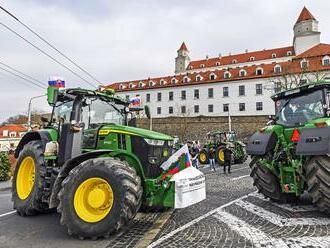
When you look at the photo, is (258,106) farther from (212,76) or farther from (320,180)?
(320,180)

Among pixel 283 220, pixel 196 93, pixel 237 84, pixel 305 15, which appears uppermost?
pixel 305 15

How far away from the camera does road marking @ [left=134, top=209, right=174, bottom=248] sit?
453 cm

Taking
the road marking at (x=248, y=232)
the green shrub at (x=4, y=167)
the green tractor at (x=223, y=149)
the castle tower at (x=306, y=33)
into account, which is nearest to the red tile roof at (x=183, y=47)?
the castle tower at (x=306, y=33)

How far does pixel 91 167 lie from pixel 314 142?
4101 millimetres

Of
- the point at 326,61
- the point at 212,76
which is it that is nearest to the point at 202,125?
the point at 212,76

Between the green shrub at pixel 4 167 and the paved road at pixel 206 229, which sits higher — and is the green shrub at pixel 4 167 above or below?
above

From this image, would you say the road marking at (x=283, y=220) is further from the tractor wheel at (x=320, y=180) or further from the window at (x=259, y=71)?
the window at (x=259, y=71)

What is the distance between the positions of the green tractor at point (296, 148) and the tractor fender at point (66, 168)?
151 inches

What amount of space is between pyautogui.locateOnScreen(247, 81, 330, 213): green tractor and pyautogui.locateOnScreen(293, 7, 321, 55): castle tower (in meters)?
68.6

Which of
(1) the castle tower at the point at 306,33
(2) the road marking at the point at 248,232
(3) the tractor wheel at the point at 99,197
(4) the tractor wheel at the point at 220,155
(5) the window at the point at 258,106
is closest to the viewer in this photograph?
(2) the road marking at the point at 248,232

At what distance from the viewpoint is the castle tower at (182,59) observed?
90.2m

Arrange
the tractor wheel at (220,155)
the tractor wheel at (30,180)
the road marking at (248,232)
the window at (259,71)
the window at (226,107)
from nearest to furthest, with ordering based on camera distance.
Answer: the road marking at (248,232)
the tractor wheel at (30,180)
the tractor wheel at (220,155)
the window at (259,71)
the window at (226,107)

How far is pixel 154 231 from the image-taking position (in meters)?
5.14

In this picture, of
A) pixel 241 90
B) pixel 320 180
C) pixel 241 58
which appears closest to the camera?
pixel 320 180
